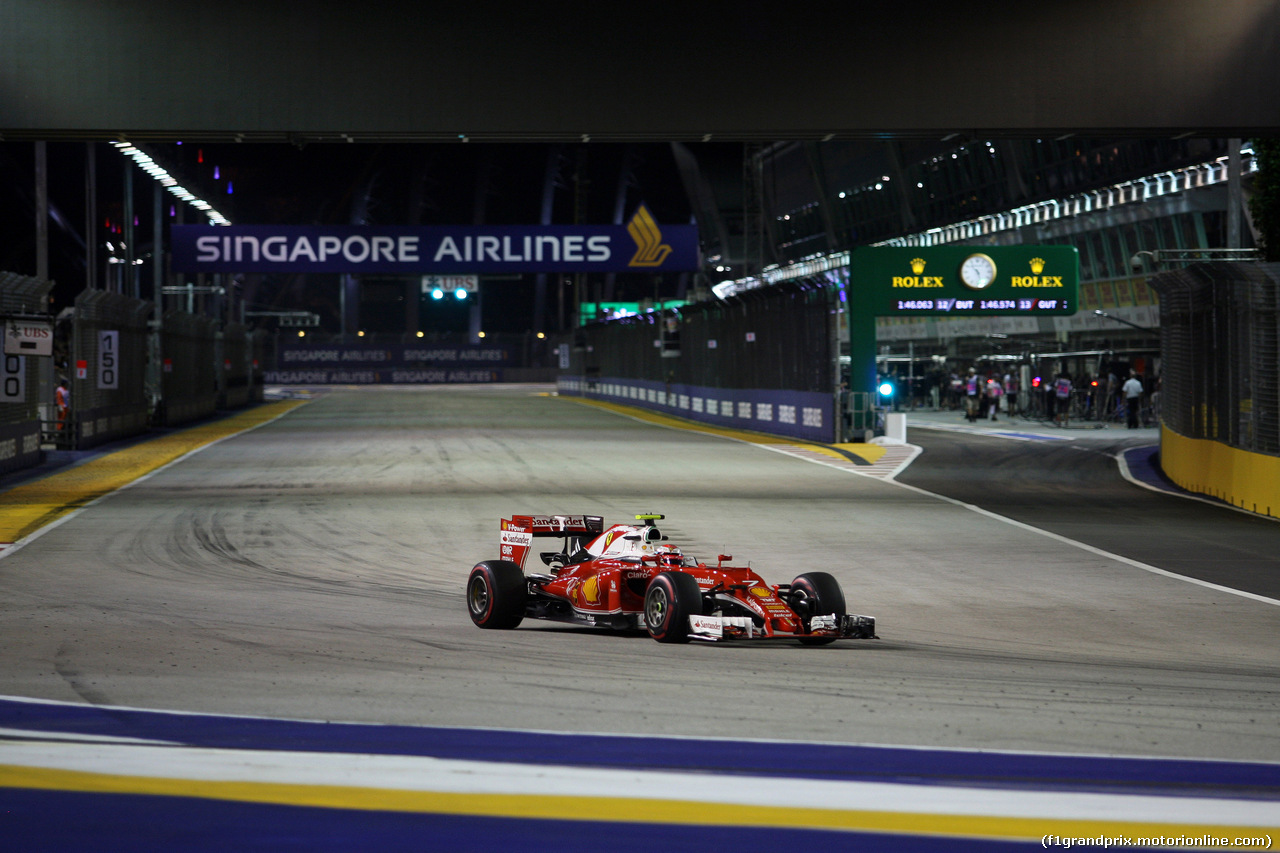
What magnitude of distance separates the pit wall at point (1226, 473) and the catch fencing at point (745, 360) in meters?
11.0

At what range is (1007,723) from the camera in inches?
263

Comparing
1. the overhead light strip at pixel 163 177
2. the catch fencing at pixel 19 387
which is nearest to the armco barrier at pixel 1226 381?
the catch fencing at pixel 19 387

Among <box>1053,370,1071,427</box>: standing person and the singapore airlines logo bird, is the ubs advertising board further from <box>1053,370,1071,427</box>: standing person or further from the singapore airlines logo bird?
<box>1053,370,1071,427</box>: standing person

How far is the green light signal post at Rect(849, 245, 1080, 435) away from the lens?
33.8 metres

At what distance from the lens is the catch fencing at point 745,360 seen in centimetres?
3500

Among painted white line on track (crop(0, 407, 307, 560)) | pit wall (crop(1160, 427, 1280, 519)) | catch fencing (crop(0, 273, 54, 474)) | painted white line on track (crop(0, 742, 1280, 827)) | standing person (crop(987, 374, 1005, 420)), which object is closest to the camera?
painted white line on track (crop(0, 742, 1280, 827))

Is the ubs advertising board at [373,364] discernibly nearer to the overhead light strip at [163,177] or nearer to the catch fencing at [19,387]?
the overhead light strip at [163,177]

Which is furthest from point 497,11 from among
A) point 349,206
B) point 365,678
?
point 349,206

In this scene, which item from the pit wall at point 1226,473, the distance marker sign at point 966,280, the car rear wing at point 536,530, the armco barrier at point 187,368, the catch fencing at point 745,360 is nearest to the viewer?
the car rear wing at point 536,530

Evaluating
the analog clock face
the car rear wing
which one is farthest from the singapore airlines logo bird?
the car rear wing

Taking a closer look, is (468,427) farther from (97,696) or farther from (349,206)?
(349,206)

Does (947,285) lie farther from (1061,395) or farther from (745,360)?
(1061,395)

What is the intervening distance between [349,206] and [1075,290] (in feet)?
236

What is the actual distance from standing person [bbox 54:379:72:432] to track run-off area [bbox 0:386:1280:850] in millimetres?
13935
